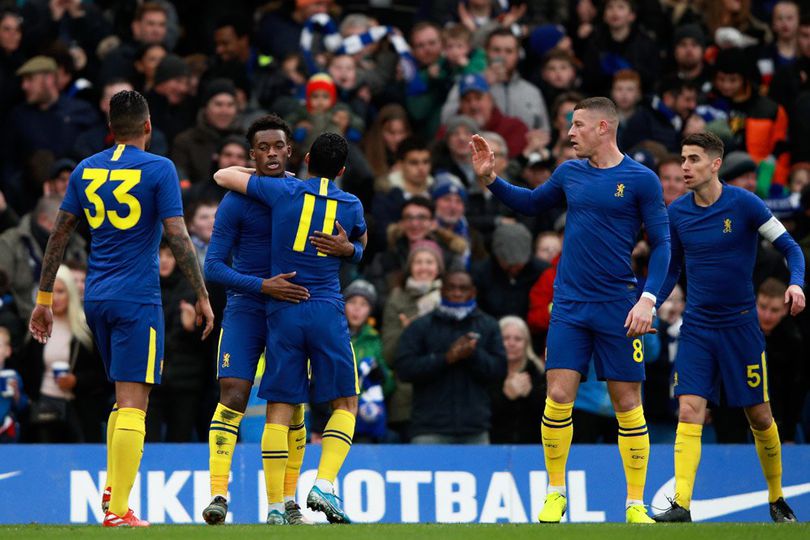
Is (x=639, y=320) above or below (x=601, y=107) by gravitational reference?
below

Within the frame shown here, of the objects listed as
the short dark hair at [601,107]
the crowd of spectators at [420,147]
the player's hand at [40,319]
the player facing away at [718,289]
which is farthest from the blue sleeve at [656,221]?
the player's hand at [40,319]

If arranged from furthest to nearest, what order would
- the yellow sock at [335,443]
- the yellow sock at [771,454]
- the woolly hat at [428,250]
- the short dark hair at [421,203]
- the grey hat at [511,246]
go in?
1. the short dark hair at [421,203]
2. the grey hat at [511,246]
3. the woolly hat at [428,250]
4. the yellow sock at [771,454]
5. the yellow sock at [335,443]

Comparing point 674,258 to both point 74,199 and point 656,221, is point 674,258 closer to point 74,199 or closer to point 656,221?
point 656,221

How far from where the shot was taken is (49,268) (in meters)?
10.3

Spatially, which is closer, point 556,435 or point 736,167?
point 556,435

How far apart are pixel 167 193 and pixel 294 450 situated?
6.47 ft

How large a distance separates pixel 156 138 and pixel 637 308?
287 inches

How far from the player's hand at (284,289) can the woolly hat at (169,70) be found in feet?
24.0

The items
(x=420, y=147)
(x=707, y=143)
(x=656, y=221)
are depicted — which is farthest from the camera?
(x=420, y=147)

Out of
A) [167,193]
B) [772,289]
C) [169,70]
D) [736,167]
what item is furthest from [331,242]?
[169,70]

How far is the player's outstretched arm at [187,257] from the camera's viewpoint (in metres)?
10.2

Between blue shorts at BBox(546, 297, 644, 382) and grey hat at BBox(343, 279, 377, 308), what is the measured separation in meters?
4.16

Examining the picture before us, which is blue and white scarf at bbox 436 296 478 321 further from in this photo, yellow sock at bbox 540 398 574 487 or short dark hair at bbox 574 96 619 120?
short dark hair at bbox 574 96 619 120

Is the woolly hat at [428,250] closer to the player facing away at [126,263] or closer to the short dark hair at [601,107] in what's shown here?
the short dark hair at [601,107]
